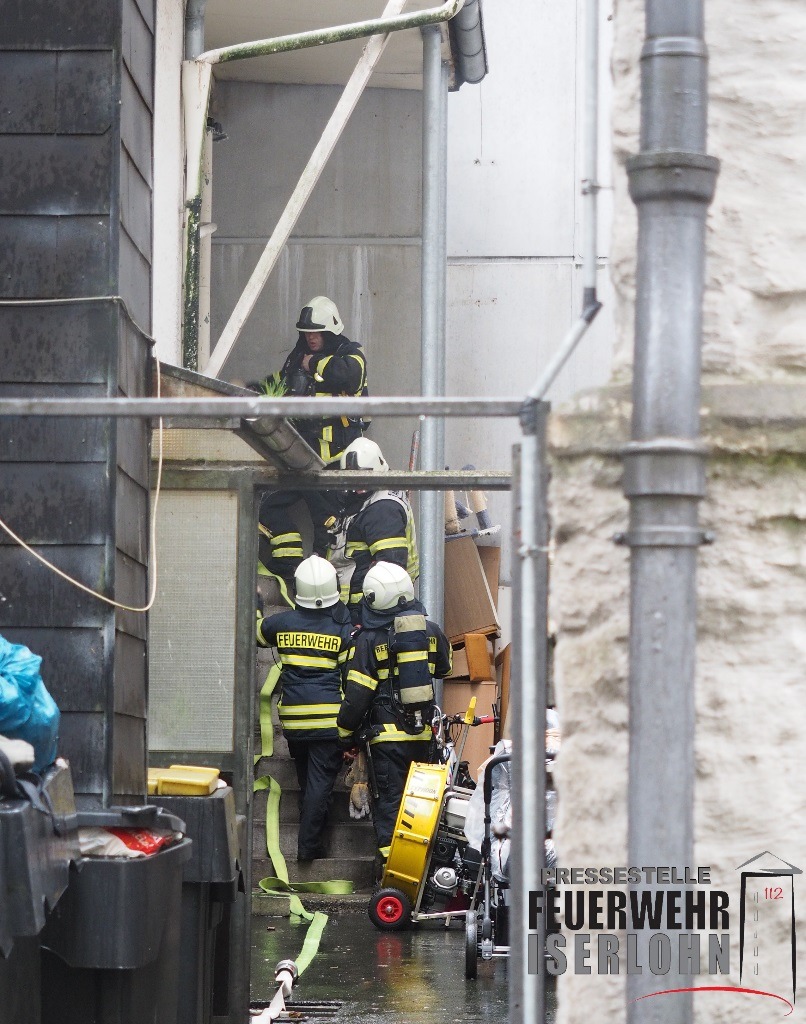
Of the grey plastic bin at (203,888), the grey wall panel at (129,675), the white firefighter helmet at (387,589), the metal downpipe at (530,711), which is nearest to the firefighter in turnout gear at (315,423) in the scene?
the white firefighter helmet at (387,589)

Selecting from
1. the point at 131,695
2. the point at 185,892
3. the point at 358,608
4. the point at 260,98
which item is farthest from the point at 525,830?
the point at 260,98

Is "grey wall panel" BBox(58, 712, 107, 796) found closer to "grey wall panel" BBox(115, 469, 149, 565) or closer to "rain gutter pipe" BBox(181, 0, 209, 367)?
"grey wall panel" BBox(115, 469, 149, 565)

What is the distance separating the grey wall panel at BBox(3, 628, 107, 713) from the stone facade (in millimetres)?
3214

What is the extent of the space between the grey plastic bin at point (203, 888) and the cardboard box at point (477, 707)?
629 cm

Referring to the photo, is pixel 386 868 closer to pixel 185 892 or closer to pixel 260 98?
pixel 185 892

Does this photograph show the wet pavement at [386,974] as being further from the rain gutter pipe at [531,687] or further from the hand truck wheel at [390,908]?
the rain gutter pipe at [531,687]

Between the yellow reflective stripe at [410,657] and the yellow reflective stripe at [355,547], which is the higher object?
the yellow reflective stripe at [355,547]

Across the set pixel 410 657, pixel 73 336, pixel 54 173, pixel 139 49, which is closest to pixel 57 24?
pixel 139 49

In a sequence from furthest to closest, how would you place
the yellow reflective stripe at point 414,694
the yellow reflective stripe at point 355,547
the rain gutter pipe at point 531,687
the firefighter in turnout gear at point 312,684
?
the yellow reflective stripe at point 355,547 < the firefighter in turnout gear at point 312,684 < the yellow reflective stripe at point 414,694 < the rain gutter pipe at point 531,687

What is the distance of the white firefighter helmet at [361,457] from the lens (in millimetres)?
12141

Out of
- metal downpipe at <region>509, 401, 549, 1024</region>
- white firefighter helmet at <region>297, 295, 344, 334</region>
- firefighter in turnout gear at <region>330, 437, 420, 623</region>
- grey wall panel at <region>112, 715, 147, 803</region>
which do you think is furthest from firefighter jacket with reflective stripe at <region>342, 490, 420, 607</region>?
metal downpipe at <region>509, 401, 549, 1024</region>

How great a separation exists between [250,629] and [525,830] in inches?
183

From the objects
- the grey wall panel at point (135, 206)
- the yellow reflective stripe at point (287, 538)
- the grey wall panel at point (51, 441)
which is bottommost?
the yellow reflective stripe at point (287, 538)

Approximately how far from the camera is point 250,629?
24.1 ft
